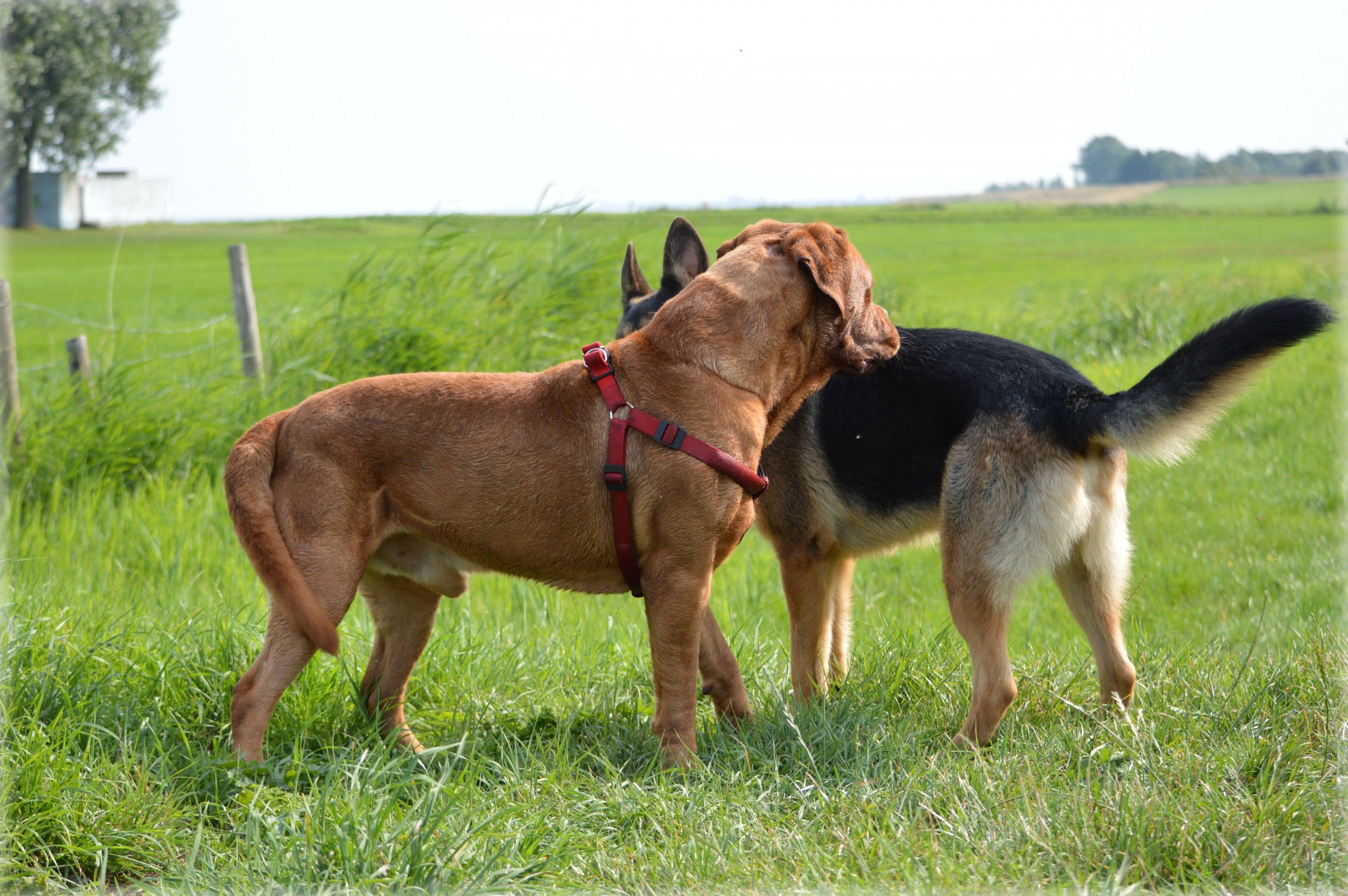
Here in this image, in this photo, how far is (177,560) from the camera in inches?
232

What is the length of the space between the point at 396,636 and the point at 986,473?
7.71 feet

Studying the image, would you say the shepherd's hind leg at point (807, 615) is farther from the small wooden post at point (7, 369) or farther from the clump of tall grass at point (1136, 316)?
the clump of tall grass at point (1136, 316)

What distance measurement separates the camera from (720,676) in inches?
156

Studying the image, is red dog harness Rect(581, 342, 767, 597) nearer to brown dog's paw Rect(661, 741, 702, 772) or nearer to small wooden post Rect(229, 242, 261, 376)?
brown dog's paw Rect(661, 741, 702, 772)

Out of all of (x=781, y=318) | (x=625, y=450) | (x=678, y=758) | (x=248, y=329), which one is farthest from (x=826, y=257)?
(x=248, y=329)

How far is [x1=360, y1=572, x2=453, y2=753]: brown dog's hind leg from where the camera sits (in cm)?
394

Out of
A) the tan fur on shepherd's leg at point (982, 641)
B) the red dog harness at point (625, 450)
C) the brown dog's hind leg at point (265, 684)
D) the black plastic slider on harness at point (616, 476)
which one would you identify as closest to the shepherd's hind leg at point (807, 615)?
the tan fur on shepherd's leg at point (982, 641)

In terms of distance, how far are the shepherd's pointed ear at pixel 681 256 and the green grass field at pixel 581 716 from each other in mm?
1694

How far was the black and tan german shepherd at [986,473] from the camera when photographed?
12.0 feet

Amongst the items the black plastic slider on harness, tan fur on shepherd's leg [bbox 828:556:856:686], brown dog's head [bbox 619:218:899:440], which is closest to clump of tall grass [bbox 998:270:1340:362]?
tan fur on shepherd's leg [bbox 828:556:856:686]

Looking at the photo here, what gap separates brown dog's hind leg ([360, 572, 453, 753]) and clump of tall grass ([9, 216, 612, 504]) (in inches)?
158

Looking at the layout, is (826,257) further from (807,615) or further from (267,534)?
(267,534)

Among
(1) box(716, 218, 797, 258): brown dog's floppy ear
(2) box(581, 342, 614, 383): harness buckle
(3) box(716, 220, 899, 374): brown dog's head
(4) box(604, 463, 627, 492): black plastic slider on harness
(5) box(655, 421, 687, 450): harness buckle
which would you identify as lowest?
(4) box(604, 463, 627, 492): black plastic slider on harness

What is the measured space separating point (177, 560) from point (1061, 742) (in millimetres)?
4844
